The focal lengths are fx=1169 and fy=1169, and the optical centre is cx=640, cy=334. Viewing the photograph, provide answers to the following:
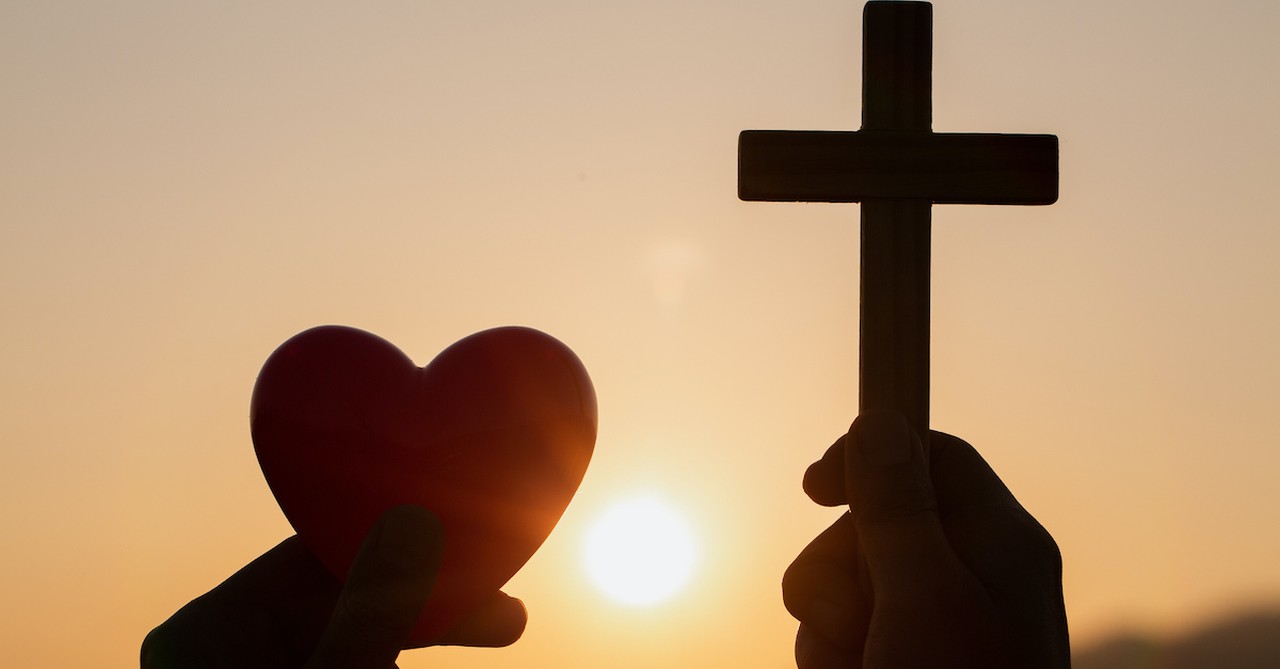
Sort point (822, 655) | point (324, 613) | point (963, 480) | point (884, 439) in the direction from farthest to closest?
point (324, 613)
point (822, 655)
point (963, 480)
point (884, 439)

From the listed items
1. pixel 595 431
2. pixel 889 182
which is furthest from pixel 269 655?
pixel 889 182

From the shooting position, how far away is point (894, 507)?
5734mm

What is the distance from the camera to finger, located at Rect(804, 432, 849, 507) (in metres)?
6.57

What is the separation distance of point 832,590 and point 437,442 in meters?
2.39

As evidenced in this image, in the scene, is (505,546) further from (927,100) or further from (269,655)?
(927,100)

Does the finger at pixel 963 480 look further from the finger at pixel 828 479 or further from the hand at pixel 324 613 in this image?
the hand at pixel 324 613

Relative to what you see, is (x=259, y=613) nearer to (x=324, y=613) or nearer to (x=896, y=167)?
(x=324, y=613)

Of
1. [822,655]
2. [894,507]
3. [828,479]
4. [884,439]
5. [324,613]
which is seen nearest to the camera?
[894,507]

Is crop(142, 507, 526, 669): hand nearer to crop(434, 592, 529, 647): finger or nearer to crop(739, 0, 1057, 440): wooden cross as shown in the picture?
crop(434, 592, 529, 647): finger

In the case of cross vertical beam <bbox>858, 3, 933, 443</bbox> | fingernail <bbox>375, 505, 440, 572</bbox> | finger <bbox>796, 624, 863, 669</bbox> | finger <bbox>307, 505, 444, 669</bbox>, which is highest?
cross vertical beam <bbox>858, 3, 933, 443</bbox>

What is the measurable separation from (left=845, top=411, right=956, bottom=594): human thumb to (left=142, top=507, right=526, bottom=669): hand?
2.11 m

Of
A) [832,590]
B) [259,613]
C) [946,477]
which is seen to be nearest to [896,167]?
[946,477]

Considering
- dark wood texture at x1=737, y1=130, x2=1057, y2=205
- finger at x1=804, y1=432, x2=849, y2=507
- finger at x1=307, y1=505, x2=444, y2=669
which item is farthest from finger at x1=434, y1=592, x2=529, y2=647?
dark wood texture at x1=737, y1=130, x2=1057, y2=205

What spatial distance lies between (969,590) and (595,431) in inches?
95.4
